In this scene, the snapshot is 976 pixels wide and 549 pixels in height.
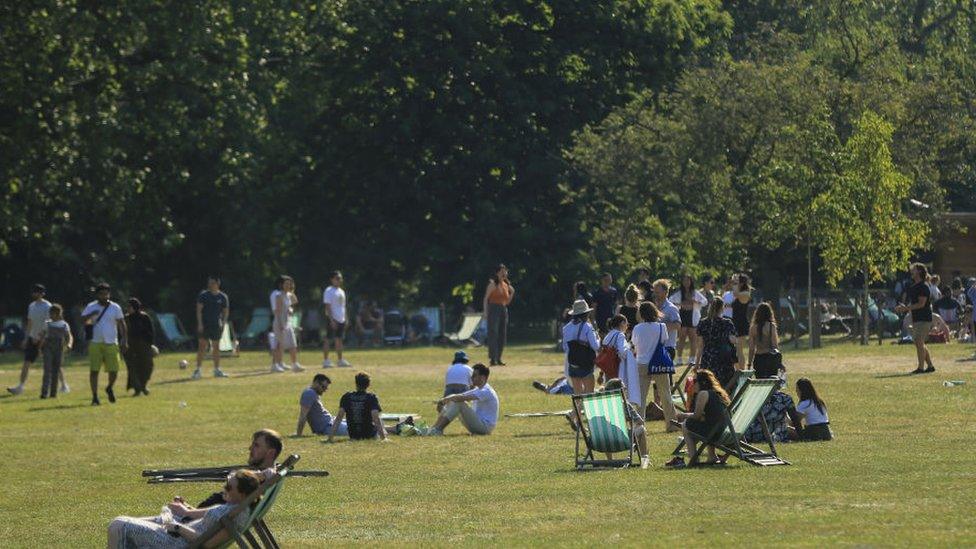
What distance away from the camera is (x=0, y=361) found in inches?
2031

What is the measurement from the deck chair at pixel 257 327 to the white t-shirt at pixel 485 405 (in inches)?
1529

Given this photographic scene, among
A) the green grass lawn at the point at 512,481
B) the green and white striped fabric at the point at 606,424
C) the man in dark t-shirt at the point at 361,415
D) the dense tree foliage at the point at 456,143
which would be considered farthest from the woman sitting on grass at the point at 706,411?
the dense tree foliage at the point at 456,143

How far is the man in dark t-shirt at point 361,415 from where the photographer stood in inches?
947

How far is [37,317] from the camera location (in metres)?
35.5

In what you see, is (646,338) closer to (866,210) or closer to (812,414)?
(812,414)

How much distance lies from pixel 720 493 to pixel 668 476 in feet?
5.56

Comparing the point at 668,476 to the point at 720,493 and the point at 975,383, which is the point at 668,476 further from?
the point at 975,383

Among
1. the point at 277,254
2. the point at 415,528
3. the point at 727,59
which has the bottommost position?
the point at 415,528

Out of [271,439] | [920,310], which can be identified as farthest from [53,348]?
[271,439]

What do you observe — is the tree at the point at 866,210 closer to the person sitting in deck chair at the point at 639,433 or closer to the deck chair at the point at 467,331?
the deck chair at the point at 467,331

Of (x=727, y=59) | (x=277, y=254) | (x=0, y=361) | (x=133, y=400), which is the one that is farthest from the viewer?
(x=277, y=254)

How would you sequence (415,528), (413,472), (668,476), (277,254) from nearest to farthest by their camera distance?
(415,528) → (668,476) → (413,472) → (277,254)

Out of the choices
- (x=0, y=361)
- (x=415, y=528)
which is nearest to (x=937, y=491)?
(x=415, y=528)

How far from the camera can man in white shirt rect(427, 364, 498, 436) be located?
2452 cm
